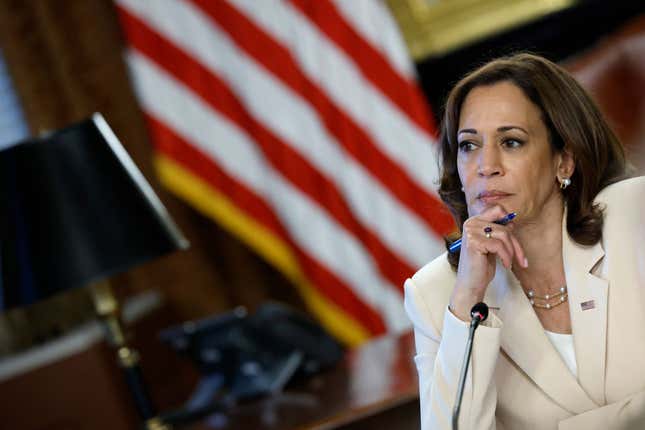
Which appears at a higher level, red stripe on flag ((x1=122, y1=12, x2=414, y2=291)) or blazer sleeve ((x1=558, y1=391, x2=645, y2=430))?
red stripe on flag ((x1=122, y1=12, x2=414, y2=291))

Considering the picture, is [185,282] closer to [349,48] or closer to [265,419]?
[349,48]

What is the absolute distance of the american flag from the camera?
4.72 m

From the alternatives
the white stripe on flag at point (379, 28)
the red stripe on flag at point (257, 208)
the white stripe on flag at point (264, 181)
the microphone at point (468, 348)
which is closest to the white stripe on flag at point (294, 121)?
the white stripe on flag at point (264, 181)

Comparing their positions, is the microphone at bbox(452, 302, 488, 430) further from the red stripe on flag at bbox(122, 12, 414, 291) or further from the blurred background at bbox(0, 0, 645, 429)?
the red stripe on flag at bbox(122, 12, 414, 291)

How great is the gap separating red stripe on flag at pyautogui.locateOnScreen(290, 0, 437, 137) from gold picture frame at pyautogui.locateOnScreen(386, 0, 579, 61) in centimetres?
21

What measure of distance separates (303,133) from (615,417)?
10.3ft

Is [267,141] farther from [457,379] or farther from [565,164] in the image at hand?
[457,379]

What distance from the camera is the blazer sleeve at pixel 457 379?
1.86 meters

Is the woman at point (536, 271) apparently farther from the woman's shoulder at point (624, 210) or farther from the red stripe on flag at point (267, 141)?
the red stripe on flag at point (267, 141)

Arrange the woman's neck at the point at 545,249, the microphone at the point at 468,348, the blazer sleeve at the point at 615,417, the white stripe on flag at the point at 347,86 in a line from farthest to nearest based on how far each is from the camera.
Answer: the white stripe on flag at the point at 347,86 → the woman's neck at the point at 545,249 → the blazer sleeve at the point at 615,417 → the microphone at the point at 468,348

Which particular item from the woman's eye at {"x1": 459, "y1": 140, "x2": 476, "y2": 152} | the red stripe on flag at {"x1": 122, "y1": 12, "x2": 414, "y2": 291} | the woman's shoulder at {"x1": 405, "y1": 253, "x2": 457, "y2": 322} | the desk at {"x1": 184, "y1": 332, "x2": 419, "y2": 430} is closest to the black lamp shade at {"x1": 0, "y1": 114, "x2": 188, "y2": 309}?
the desk at {"x1": 184, "y1": 332, "x2": 419, "y2": 430}

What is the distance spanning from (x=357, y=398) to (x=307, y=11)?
2580 millimetres

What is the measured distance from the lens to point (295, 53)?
4789 mm

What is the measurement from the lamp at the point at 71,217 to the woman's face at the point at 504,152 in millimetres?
921
